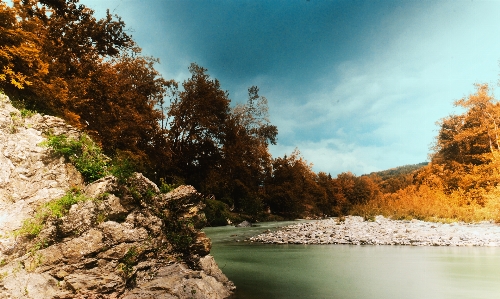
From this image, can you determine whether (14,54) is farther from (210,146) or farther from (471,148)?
(471,148)

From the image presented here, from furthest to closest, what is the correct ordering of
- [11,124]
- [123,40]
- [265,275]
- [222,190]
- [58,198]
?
[222,190] → [123,40] → [265,275] → [11,124] → [58,198]

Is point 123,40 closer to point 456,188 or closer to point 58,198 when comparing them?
point 58,198

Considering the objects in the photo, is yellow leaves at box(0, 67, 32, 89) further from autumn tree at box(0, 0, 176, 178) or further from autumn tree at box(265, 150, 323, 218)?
autumn tree at box(265, 150, 323, 218)

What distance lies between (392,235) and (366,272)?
6.96 metres

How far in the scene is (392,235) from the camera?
14.1m

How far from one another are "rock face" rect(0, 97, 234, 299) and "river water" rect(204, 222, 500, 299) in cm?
158

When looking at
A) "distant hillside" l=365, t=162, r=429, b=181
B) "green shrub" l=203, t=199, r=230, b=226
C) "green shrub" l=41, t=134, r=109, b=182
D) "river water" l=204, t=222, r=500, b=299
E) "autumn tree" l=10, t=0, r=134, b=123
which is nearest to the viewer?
"river water" l=204, t=222, r=500, b=299

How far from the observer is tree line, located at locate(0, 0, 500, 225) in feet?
35.9

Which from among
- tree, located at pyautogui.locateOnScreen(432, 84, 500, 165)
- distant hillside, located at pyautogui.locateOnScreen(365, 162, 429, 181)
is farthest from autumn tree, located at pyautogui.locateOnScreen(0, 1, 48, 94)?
distant hillside, located at pyautogui.locateOnScreen(365, 162, 429, 181)

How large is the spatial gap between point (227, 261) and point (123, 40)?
13908 mm

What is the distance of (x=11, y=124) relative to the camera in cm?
684

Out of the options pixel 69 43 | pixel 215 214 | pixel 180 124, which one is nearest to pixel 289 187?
pixel 215 214

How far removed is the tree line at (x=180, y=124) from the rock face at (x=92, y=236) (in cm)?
164

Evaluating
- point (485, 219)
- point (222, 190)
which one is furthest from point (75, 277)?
point (222, 190)
